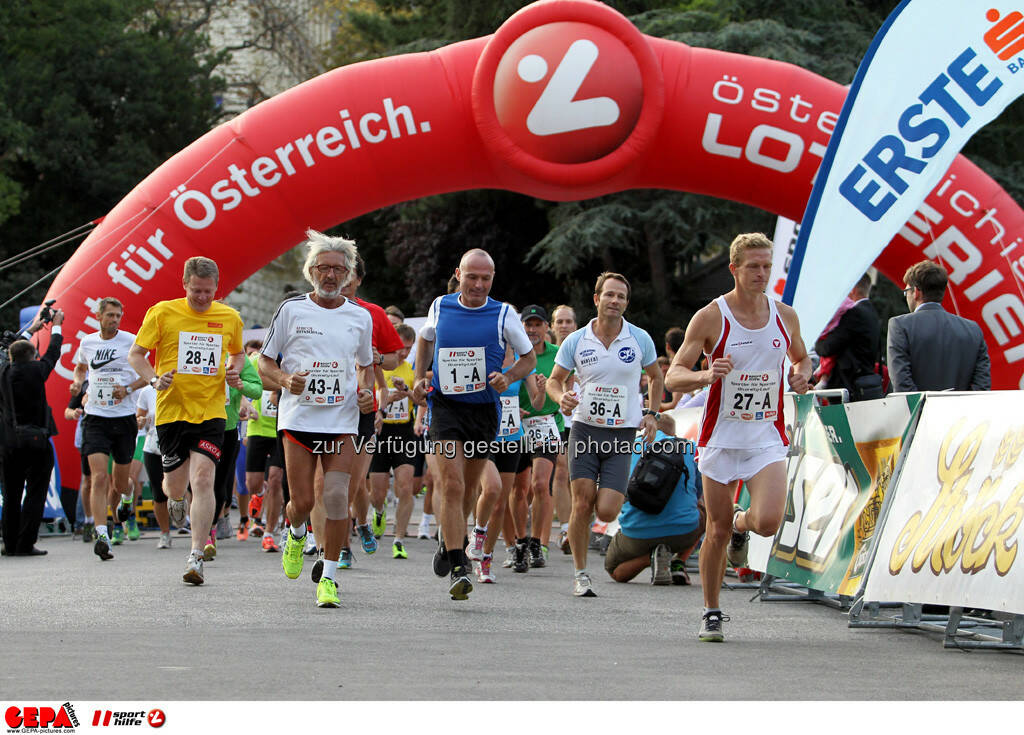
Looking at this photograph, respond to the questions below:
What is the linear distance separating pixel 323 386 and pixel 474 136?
675 cm

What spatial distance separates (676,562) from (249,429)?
205 inches

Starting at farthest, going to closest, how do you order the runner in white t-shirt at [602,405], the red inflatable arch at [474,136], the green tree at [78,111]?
the green tree at [78,111] < the red inflatable arch at [474,136] < the runner in white t-shirt at [602,405]

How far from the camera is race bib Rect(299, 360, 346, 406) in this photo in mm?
8531

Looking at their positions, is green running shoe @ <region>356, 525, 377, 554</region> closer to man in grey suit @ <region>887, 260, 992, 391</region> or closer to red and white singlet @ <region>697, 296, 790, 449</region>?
man in grey suit @ <region>887, 260, 992, 391</region>

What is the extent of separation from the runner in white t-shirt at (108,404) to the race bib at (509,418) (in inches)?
147

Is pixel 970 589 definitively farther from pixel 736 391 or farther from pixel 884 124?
pixel 884 124

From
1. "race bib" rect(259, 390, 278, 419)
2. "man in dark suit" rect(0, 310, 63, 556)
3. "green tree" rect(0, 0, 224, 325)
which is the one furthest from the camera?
"green tree" rect(0, 0, 224, 325)

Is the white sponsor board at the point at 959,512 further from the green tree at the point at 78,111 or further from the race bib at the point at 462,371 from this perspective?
the green tree at the point at 78,111

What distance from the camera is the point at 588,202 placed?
3100 centimetres

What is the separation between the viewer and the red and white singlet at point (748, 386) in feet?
24.8

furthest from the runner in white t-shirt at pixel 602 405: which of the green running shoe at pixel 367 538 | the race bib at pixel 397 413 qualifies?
the race bib at pixel 397 413
